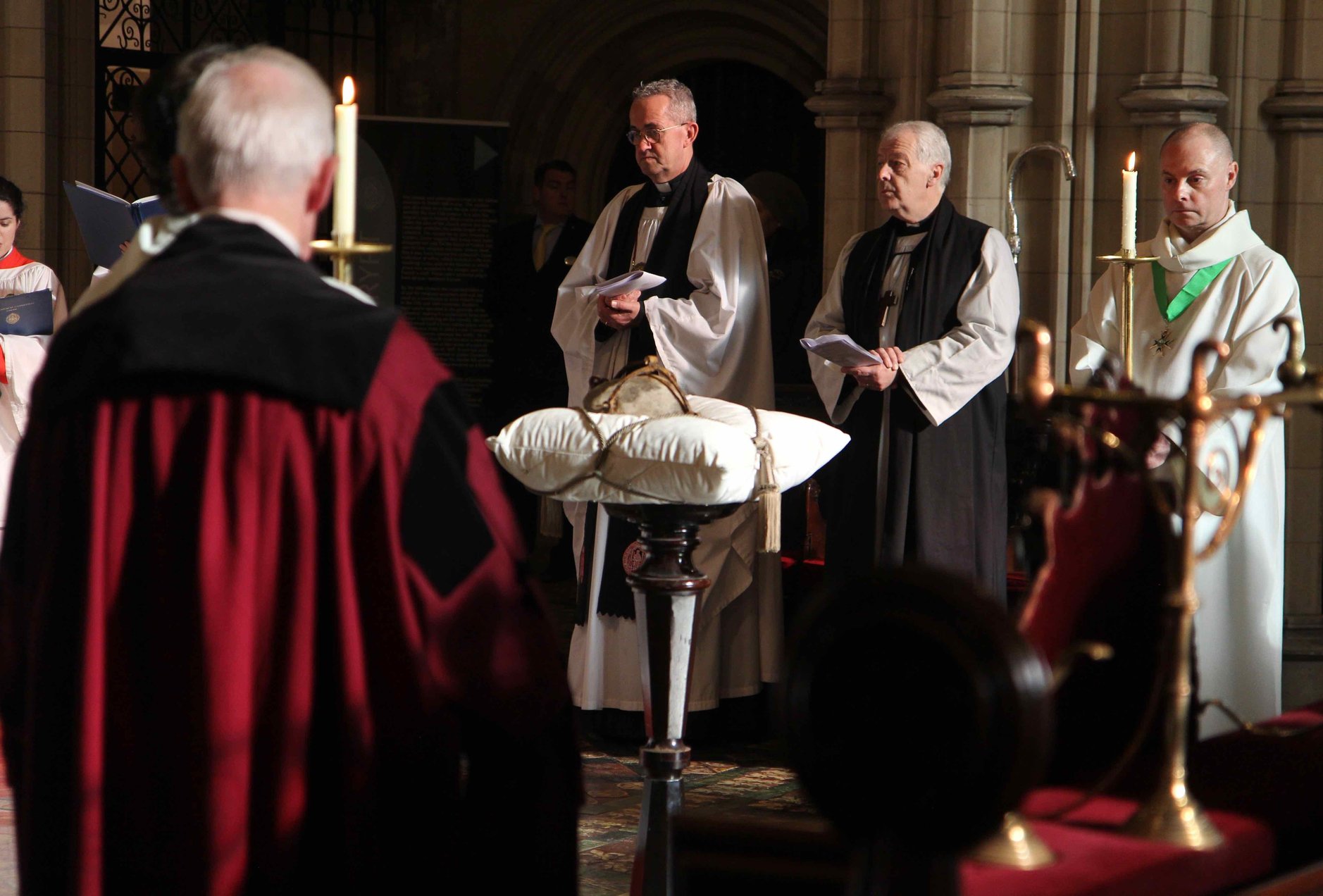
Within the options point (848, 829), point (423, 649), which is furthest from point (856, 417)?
point (848, 829)

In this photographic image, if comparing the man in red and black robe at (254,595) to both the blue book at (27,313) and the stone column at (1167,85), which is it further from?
the blue book at (27,313)

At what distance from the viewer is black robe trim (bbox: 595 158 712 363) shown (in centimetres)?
534

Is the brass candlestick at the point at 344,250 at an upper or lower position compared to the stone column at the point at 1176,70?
lower

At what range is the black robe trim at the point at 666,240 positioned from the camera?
5.34 metres

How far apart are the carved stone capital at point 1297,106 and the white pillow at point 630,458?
11.0ft

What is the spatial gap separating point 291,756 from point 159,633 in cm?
21

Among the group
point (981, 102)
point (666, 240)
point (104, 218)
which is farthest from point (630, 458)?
point (981, 102)

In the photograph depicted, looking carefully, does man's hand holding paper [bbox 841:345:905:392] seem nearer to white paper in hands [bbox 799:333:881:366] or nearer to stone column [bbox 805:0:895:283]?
white paper in hands [bbox 799:333:881:366]

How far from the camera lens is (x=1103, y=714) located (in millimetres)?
1771

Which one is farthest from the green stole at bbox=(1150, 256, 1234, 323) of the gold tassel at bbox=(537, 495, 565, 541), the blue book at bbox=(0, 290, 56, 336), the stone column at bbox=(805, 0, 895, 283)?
the blue book at bbox=(0, 290, 56, 336)

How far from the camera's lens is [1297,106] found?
18.9 ft

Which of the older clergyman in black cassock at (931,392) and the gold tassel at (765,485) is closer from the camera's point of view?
the gold tassel at (765,485)

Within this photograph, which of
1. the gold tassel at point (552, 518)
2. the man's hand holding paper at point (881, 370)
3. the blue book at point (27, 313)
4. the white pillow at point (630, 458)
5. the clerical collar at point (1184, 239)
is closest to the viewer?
the white pillow at point (630, 458)

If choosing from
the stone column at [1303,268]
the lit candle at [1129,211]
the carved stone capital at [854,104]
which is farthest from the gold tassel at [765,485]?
the carved stone capital at [854,104]
